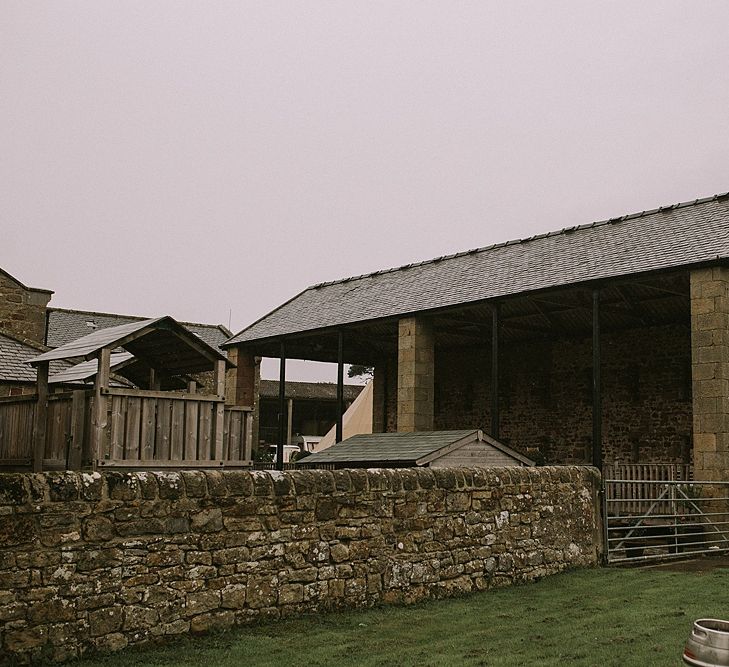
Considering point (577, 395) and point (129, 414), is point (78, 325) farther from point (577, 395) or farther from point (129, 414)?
point (129, 414)

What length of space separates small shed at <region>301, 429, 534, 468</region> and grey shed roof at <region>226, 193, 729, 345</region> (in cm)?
Answer: 440

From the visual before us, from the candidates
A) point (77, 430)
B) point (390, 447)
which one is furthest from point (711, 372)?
point (77, 430)

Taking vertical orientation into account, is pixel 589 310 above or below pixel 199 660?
above

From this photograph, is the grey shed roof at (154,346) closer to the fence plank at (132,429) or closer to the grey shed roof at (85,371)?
the grey shed roof at (85,371)

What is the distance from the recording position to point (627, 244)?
19312mm

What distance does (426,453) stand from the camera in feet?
45.6

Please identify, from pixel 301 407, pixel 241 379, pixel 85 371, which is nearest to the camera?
pixel 85 371

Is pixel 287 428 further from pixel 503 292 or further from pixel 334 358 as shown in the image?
pixel 503 292

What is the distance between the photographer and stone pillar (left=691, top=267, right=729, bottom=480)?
1542 cm

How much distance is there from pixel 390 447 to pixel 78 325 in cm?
2104

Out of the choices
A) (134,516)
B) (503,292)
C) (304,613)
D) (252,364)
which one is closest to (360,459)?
(503,292)

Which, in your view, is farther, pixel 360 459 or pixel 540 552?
pixel 360 459

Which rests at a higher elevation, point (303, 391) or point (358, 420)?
point (303, 391)

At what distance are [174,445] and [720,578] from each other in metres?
6.96
